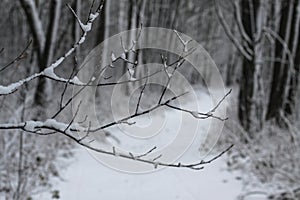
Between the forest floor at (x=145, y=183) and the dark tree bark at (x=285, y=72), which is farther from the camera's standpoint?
the dark tree bark at (x=285, y=72)

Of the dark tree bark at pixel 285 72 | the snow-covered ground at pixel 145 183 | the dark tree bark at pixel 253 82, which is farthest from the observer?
the dark tree bark at pixel 285 72

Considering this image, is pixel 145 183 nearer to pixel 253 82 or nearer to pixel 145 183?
pixel 145 183

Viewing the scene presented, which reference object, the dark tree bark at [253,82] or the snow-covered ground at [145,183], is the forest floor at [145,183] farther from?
the dark tree bark at [253,82]

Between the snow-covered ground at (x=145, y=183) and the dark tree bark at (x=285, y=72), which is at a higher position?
the dark tree bark at (x=285, y=72)

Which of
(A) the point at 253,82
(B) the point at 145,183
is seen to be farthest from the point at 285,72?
(B) the point at 145,183

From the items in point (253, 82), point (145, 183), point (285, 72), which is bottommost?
point (145, 183)

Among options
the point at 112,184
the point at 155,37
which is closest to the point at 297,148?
the point at 112,184

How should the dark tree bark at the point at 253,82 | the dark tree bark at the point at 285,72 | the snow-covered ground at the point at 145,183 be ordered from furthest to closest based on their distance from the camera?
the dark tree bark at the point at 285,72 → the dark tree bark at the point at 253,82 → the snow-covered ground at the point at 145,183

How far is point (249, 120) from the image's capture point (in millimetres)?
8359

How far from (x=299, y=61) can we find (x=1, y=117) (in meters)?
6.40

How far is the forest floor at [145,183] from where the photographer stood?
17.6 ft

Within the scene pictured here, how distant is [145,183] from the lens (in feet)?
19.6

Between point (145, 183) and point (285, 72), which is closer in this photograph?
point (145, 183)

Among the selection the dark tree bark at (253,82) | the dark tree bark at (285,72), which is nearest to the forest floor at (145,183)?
the dark tree bark at (253,82)
